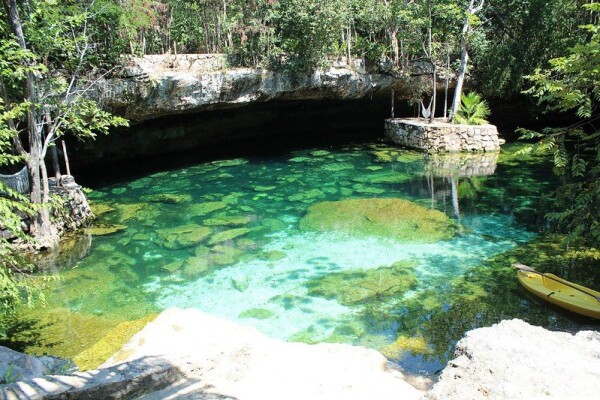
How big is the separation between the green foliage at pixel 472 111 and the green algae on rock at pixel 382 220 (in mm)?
7932

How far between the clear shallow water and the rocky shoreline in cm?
190

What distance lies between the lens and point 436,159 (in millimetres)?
18672

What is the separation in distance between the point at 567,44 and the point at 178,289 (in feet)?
59.8

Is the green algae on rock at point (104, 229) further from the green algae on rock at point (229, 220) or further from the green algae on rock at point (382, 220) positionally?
the green algae on rock at point (382, 220)

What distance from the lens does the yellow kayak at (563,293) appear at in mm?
7148

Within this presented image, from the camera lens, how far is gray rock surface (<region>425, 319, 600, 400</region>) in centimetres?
253

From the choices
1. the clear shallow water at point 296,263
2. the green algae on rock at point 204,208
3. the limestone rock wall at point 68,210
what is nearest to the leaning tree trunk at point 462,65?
the clear shallow water at point 296,263


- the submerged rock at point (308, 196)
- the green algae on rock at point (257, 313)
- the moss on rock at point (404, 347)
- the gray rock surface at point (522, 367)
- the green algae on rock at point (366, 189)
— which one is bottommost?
the moss on rock at point (404, 347)

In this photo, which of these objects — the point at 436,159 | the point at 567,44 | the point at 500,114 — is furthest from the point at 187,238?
the point at 500,114

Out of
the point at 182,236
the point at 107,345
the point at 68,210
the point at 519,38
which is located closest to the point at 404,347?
the point at 107,345

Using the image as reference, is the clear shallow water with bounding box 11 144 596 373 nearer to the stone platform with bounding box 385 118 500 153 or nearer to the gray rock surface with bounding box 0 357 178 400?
the stone platform with bounding box 385 118 500 153

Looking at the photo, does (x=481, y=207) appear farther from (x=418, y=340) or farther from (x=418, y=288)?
(x=418, y=340)

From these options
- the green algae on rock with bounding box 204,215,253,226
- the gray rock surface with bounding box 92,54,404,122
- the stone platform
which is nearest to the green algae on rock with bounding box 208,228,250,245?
the green algae on rock with bounding box 204,215,253,226

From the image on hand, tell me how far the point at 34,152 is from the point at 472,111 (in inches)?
655
